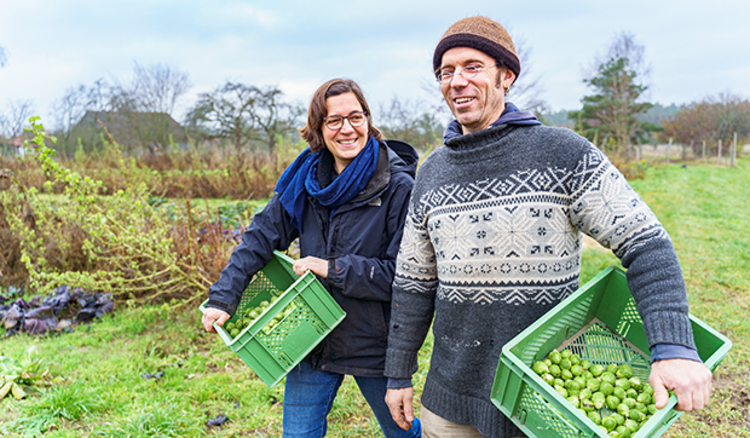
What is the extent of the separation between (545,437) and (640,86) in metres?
30.8

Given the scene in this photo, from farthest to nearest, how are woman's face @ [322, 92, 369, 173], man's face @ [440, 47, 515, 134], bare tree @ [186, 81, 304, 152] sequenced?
bare tree @ [186, 81, 304, 152]
woman's face @ [322, 92, 369, 173]
man's face @ [440, 47, 515, 134]

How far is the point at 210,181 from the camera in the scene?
10.4 metres

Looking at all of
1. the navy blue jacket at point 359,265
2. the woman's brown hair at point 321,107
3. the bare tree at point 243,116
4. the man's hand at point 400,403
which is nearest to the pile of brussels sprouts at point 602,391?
the man's hand at point 400,403

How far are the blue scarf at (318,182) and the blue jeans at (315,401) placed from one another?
2.31ft

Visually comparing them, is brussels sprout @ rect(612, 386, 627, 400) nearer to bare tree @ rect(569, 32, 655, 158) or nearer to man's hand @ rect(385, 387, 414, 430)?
man's hand @ rect(385, 387, 414, 430)

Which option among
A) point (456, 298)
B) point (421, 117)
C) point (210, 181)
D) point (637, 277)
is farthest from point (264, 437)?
point (421, 117)

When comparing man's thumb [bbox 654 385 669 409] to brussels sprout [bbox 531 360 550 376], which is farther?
brussels sprout [bbox 531 360 550 376]

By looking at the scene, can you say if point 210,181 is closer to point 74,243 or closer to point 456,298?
point 74,243

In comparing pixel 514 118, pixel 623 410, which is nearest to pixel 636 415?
pixel 623 410

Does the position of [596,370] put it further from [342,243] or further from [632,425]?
[342,243]

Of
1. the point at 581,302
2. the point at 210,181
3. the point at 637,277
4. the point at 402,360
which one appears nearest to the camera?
the point at 637,277

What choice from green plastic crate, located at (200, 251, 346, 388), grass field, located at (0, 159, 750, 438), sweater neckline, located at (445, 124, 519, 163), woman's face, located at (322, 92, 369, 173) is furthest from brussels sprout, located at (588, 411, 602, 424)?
grass field, located at (0, 159, 750, 438)

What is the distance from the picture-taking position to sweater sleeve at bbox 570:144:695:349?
1.22 meters

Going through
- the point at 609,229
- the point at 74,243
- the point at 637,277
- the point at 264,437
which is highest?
the point at 609,229
